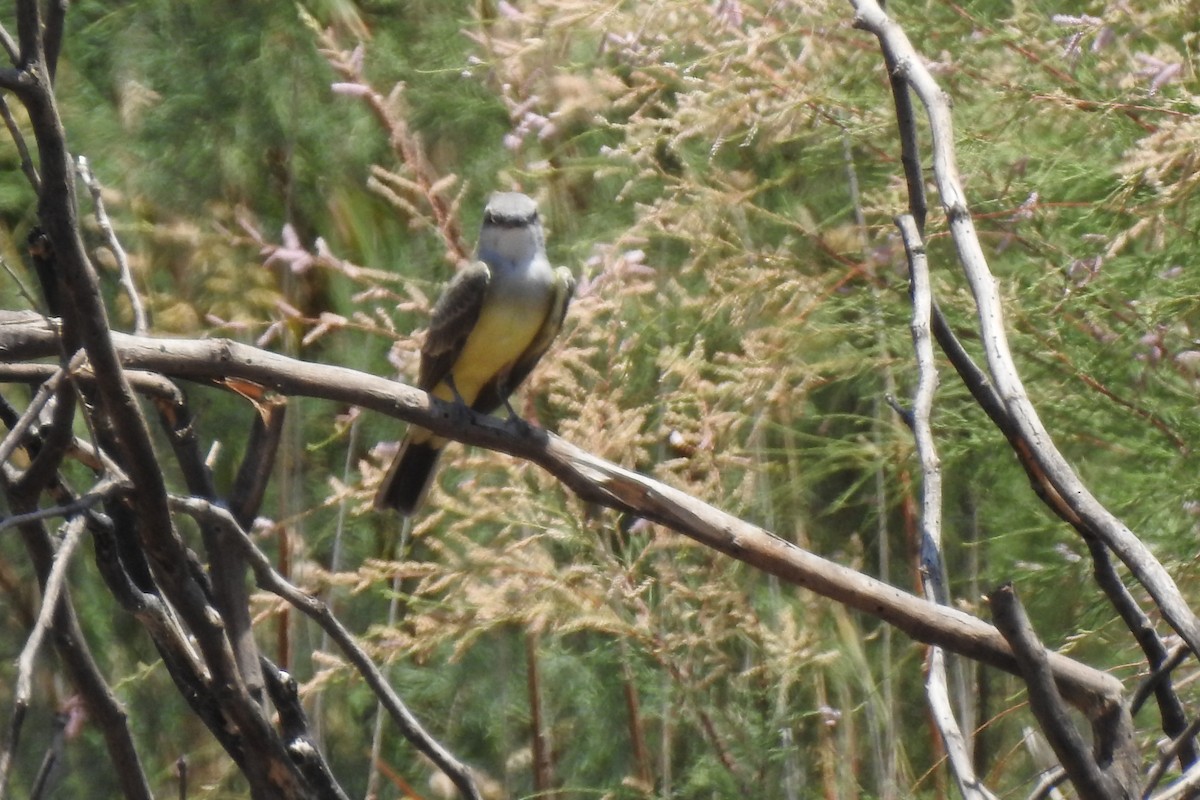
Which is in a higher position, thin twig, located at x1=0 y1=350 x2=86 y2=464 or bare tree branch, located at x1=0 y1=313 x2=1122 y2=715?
A: thin twig, located at x1=0 y1=350 x2=86 y2=464

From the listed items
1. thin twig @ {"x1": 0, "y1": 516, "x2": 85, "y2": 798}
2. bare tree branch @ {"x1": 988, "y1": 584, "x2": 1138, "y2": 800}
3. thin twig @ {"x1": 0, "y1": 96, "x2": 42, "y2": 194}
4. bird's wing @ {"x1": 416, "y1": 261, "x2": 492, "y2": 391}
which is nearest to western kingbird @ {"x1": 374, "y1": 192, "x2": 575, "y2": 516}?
bird's wing @ {"x1": 416, "y1": 261, "x2": 492, "y2": 391}

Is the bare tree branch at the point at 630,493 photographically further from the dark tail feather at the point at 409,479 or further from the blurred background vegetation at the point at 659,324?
the blurred background vegetation at the point at 659,324

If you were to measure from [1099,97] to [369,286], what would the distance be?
164cm

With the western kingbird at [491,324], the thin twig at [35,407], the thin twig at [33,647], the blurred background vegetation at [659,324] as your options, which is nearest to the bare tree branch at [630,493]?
the thin twig at [35,407]

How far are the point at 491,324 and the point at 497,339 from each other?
0.03 metres

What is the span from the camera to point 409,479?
2520 millimetres

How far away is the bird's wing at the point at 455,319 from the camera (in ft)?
8.13

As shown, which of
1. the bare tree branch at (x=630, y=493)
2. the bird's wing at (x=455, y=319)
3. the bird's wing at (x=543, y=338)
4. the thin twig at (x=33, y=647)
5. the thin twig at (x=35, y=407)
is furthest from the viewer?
the bird's wing at (x=543, y=338)

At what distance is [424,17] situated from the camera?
11.5 ft

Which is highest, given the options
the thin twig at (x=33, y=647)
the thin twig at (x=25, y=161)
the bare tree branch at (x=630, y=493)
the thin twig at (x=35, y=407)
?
the thin twig at (x=25, y=161)

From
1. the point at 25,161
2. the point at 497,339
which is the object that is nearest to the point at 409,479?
the point at 497,339

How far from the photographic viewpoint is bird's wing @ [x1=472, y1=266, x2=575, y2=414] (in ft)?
8.51

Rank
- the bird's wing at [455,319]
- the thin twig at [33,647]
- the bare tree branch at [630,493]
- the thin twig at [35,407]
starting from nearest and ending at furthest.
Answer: the thin twig at [33,647] < the thin twig at [35,407] < the bare tree branch at [630,493] < the bird's wing at [455,319]

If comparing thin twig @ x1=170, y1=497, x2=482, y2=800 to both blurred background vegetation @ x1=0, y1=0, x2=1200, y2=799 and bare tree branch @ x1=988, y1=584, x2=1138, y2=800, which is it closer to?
bare tree branch @ x1=988, y1=584, x2=1138, y2=800
